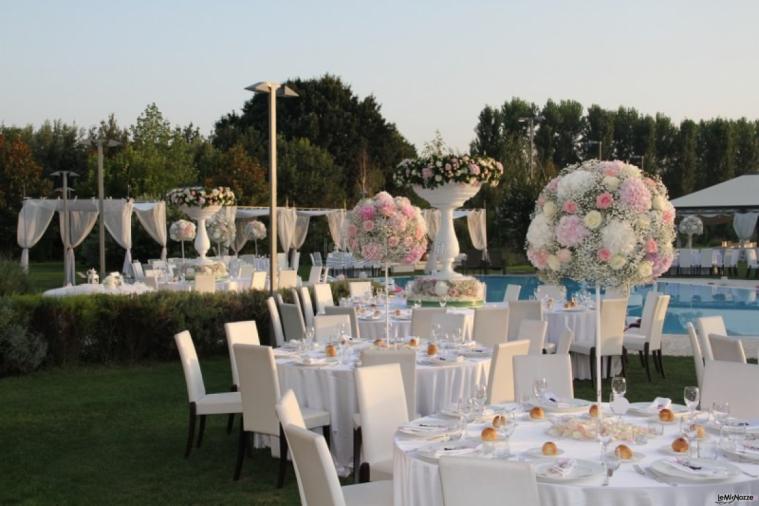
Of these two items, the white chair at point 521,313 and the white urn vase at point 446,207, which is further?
the white urn vase at point 446,207

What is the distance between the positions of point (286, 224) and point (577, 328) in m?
16.2

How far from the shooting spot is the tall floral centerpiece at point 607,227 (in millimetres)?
4293

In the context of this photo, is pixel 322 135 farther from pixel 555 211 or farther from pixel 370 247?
pixel 555 211

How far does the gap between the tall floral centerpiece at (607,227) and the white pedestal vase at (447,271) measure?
20.4 ft

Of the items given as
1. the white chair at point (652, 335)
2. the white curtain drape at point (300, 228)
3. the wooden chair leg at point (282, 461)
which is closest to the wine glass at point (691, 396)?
the wooden chair leg at point (282, 461)

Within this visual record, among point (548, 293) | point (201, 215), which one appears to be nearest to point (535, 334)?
point (548, 293)

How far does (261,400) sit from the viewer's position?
238 inches

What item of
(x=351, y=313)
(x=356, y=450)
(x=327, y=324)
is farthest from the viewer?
(x=351, y=313)

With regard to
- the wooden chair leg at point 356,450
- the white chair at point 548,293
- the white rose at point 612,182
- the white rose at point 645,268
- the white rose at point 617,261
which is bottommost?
the wooden chair leg at point 356,450

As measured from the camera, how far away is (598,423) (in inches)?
162

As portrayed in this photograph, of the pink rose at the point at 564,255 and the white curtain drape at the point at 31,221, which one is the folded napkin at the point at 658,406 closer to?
the pink rose at the point at 564,255

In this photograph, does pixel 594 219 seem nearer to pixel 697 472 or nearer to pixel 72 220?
pixel 697 472

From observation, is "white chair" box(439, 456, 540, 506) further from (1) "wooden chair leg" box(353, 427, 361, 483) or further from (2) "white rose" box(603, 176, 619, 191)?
(1) "wooden chair leg" box(353, 427, 361, 483)

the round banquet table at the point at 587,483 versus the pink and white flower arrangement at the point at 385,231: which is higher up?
the pink and white flower arrangement at the point at 385,231
